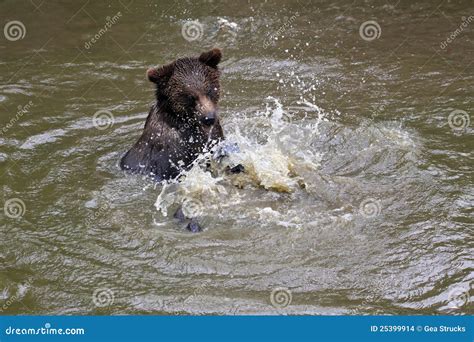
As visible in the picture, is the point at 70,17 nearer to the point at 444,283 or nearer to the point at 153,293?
the point at 153,293

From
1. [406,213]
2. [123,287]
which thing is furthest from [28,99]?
[406,213]

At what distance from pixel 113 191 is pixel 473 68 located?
21.3 ft

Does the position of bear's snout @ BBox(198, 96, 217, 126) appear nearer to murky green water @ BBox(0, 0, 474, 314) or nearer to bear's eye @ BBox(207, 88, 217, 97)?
bear's eye @ BBox(207, 88, 217, 97)

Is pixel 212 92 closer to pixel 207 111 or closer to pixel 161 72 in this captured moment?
pixel 207 111

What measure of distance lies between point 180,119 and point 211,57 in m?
0.82

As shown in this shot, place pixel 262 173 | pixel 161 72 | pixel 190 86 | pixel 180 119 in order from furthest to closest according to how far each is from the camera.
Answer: pixel 262 173, pixel 180 119, pixel 161 72, pixel 190 86

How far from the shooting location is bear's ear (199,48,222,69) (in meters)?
8.12

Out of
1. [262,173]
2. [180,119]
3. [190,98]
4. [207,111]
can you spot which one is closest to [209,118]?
[207,111]

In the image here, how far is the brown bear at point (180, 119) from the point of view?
26.2ft

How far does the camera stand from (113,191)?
8.51 meters

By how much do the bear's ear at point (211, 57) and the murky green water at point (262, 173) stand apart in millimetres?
1163

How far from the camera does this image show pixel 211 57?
8.14 m

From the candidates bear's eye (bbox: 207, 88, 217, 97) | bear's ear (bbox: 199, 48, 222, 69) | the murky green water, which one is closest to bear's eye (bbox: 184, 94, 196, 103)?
bear's eye (bbox: 207, 88, 217, 97)

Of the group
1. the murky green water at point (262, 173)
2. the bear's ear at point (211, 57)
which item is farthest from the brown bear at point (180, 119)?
the murky green water at point (262, 173)
